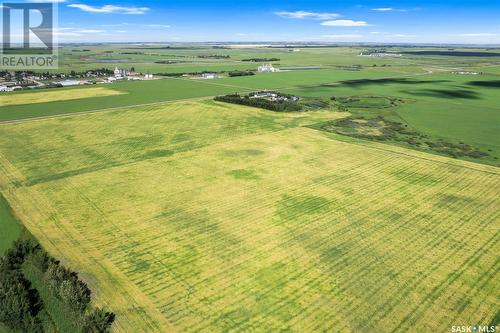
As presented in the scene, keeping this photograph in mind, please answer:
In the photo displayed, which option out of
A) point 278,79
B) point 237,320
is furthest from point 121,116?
point 278,79

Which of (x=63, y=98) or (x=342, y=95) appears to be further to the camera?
(x=342, y=95)

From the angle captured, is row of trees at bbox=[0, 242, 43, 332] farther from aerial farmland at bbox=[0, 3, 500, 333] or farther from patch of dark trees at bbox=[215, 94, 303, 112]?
patch of dark trees at bbox=[215, 94, 303, 112]

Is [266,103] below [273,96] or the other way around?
below

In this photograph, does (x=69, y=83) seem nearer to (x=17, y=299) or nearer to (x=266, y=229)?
(x=266, y=229)

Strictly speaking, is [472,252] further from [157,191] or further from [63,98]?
[63,98]

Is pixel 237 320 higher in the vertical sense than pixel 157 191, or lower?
lower

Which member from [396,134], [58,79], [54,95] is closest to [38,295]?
[396,134]
